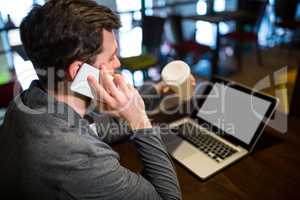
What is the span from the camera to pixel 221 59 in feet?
14.8

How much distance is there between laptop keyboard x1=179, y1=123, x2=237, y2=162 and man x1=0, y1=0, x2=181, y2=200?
0.85ft

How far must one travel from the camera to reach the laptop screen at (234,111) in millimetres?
997

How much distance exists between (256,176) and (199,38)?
3710mm

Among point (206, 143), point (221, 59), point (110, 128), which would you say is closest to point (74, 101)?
point (110, 128)

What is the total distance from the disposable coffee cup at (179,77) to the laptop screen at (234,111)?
15 cm

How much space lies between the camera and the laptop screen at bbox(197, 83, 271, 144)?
997mm

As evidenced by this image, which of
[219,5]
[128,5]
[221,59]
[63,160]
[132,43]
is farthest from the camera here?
[219,5]

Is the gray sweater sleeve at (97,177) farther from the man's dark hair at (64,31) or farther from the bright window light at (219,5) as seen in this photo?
the bright window light at (219,5)

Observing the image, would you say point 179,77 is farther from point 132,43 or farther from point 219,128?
point 132,43

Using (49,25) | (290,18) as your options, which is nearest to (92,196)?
(49,25)

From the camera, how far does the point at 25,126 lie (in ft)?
2.25

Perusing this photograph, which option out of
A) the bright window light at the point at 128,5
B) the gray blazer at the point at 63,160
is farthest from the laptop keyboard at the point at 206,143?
the bright window light at the point at 128,5

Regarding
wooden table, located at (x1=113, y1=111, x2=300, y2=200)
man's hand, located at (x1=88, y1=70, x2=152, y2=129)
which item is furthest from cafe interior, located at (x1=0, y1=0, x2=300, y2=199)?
man's hand, located at (x1=88, y1=70, x2=152, y2=129)

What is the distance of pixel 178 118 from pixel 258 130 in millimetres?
382
